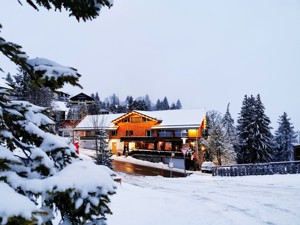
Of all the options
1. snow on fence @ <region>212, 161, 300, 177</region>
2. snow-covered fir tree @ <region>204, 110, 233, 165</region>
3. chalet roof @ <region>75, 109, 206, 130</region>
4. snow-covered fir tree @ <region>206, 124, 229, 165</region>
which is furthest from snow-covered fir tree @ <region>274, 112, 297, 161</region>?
snow on fence @ <region>212, 161, 300, 177</region>

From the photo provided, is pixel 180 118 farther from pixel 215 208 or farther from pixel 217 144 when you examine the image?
pixel 215 208

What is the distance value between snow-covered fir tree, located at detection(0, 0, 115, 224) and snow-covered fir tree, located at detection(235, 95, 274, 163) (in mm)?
47385

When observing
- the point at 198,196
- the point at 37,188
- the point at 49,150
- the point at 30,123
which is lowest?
the point at 198,196

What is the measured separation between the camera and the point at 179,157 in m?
42.3

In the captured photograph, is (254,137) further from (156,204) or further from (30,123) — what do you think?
(30,123)

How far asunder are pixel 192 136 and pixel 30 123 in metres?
43.3

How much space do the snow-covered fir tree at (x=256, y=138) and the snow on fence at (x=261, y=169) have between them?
2041 cm

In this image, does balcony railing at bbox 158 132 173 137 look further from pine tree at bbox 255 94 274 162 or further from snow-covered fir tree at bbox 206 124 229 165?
pine tree at bbox 255 94 274 162

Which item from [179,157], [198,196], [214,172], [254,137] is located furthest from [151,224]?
[254,137]

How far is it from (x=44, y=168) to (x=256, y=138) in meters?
48.0

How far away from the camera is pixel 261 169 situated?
985 inches

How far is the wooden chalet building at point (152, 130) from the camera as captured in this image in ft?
151

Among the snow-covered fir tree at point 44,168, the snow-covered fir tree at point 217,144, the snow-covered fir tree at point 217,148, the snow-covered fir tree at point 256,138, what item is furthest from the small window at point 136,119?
the snow-covered fir tree at point 44,168

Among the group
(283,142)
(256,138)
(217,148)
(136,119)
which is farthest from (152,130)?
(283,142)
